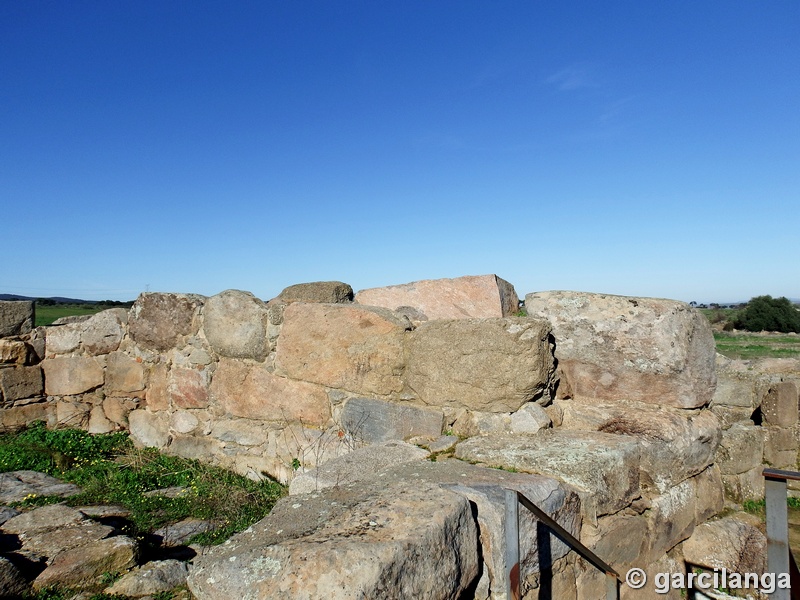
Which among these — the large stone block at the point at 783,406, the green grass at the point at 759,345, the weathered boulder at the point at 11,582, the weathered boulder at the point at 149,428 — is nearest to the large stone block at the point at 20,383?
the weathered boulder at the point at 149,428

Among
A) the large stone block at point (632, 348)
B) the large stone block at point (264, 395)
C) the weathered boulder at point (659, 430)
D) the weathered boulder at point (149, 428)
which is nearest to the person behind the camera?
the weathered boulder at point (659, 430)

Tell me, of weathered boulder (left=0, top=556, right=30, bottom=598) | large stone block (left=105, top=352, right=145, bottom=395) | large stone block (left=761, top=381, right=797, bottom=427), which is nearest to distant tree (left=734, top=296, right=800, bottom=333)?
large stone block (left=761, top=381, right=797, bottom=427)

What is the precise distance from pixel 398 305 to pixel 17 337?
3.72 m

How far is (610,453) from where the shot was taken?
2.57m

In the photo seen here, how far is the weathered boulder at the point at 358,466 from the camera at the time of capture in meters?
2.62

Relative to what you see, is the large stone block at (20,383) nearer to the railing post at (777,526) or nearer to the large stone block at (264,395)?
the large stone block at (264,395)

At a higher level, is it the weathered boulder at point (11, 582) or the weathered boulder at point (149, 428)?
the weathered boulder at point (149, 428)

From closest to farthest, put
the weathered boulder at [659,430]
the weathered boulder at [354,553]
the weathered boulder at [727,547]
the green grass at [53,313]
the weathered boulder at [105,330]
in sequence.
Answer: the weathered boulder at [354,553]
the weathered boulder at [659,430]
the weathered boulder at [727,547]
the weathered boulder at [105,330]
the green grass at [53,313]

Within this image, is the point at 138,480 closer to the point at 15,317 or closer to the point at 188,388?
the point at 188,388

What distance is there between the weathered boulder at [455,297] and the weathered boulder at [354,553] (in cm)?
180

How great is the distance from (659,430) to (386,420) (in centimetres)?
156

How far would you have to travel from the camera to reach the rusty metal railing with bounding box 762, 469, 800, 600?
1655mm

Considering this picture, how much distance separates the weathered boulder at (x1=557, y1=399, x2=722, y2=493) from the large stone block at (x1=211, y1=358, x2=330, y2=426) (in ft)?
5.34

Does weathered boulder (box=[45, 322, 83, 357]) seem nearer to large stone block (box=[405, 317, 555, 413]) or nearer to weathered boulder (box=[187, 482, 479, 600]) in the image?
large stone block (box=[405, 317, 555, 413])
